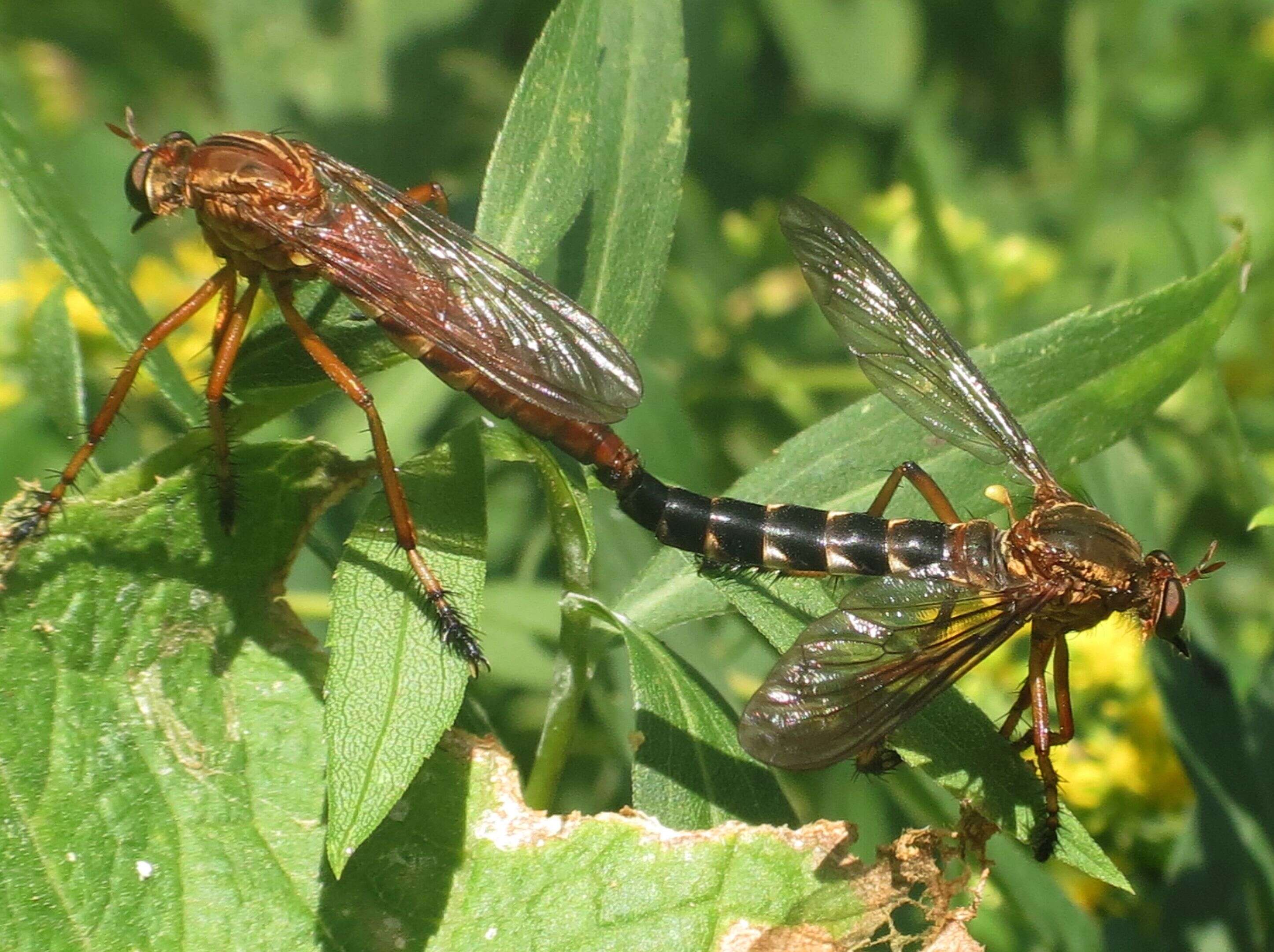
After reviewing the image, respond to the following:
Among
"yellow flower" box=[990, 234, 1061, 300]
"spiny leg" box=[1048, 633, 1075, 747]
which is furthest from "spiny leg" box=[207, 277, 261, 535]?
"yellow flower" box=[990, 234, 1061, 300]

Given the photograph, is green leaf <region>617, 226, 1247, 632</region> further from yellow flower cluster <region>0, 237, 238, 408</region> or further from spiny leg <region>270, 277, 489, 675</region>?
yellow flower cluster <region>0, 237, 238, 408</region>

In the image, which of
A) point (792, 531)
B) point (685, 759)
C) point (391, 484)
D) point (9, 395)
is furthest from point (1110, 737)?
point (9, 395)

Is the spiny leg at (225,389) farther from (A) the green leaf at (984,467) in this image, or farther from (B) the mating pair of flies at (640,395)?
(A) the green leaf at (984,467)

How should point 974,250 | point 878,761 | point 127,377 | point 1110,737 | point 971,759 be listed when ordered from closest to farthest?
point 971,759 < point 878,761 < point 127,377 < point 1110,737 < point 974,250

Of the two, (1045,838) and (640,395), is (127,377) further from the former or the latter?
(1045,838)

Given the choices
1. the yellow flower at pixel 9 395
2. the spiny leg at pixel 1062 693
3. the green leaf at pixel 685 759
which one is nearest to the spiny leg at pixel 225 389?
the green leaf at pixel 685 759

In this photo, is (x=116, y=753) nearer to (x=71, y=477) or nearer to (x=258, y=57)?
(x=71, y=477)
